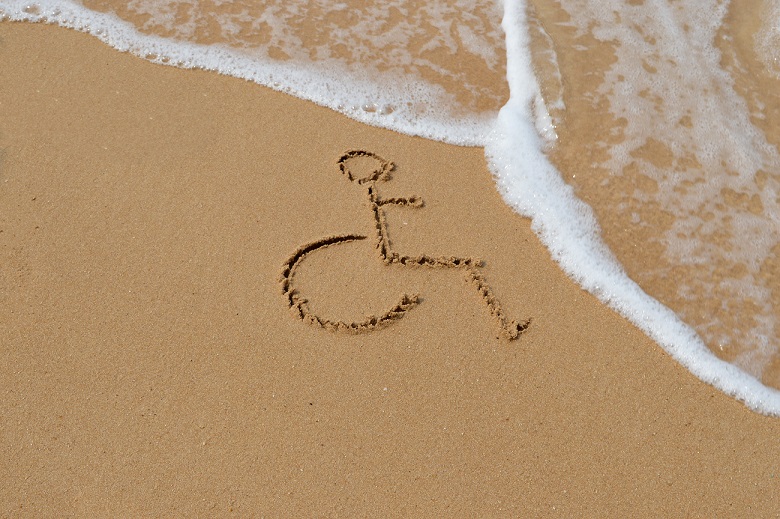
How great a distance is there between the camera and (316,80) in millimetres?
3566

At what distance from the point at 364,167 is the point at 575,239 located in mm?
1003

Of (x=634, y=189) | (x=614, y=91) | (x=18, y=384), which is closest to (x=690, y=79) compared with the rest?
(x=614, y=91)

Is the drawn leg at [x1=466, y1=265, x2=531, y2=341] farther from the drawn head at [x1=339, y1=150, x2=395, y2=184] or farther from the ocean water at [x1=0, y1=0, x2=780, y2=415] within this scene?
the drawn head at [x1=339, y1=150, x2=395, y2=184]

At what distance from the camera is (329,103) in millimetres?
3426

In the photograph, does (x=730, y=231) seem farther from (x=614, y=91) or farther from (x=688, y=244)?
(x=614, y=91)

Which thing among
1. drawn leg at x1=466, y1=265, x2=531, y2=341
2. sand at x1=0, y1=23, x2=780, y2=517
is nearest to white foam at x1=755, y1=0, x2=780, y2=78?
sand at x1=0, y1=23, x2=780, y2=517

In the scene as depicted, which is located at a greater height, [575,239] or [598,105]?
[598,105]

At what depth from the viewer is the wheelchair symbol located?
260cm

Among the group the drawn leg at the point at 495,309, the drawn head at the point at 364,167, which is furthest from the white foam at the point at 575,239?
the drawn head at the point at 364,167

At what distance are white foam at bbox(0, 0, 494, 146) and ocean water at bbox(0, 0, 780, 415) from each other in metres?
0.01

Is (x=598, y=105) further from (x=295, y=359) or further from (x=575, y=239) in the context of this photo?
(x=295, y=359)

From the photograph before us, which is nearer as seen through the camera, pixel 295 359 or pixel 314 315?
pixel 295 359

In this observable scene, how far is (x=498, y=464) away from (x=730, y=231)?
5.47 ft

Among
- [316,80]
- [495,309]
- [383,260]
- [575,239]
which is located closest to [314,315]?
[383,260]
